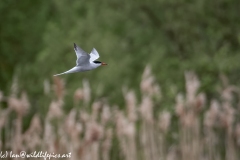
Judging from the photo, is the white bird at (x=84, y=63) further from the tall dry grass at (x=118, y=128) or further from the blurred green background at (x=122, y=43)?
the blurred green background at (x=122, y=43)

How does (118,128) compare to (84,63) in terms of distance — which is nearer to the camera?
(84,63)

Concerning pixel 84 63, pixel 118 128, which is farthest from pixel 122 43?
pixel 84 63

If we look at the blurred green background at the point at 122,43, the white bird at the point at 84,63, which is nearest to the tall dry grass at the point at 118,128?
the white bird at the point at 84,63

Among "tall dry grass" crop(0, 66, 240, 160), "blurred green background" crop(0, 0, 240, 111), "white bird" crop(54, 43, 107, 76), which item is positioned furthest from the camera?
"blurred green background" crop(0, 0, 240, 111)

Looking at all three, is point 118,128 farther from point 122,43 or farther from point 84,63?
point 122,43

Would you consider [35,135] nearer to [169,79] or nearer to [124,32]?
[169,79]

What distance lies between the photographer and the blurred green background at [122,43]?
20.3 metres

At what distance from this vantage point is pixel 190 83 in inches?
486

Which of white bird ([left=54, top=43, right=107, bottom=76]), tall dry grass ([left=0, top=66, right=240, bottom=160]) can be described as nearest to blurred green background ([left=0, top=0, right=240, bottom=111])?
tall dry grass ([left=0, top=66, right=240, bottom=160])

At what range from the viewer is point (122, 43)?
22016 mm

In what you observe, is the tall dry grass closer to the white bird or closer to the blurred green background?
the white bird

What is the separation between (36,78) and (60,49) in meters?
1.11

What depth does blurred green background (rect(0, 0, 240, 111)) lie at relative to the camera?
20.3m

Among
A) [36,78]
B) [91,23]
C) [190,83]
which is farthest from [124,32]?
[190,83]
